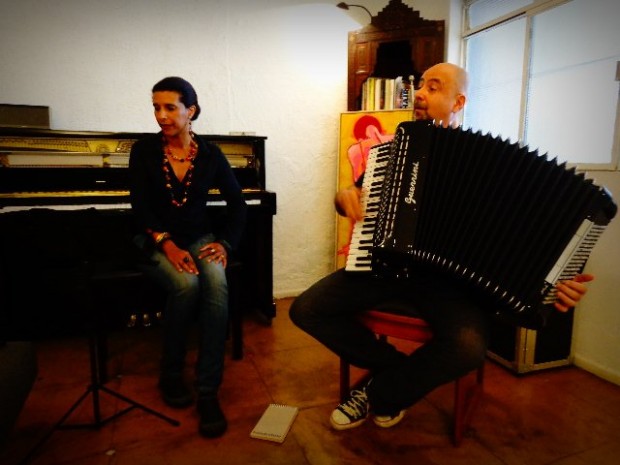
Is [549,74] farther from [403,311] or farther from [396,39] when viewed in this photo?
[403,311]

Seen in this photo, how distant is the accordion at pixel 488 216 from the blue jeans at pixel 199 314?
70cm

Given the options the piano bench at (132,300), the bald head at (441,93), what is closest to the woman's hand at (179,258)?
the piano bench at (132,300)

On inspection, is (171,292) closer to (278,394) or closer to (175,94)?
(278,394)

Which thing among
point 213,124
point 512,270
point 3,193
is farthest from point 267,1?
point 512,270

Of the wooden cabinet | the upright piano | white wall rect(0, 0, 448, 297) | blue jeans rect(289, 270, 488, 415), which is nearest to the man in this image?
blue jeans rect(289, 270, 488, 415)

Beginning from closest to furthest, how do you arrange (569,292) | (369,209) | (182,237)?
(569,292) → (369,209) → (182,237)

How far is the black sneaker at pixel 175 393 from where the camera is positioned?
1722 mm

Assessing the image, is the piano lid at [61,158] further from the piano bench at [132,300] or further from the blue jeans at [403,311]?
the blue jeans at [403,311]

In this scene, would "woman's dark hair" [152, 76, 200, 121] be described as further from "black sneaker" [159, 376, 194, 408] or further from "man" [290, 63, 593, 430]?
"black sneaker" [159, 376, 194, 408]

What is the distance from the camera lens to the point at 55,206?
2.06m

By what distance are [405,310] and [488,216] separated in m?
0.43

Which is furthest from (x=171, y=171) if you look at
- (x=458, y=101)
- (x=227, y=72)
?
(x=227, y=72)

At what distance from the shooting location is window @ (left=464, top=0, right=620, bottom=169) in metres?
2.06

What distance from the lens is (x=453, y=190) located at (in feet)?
4.27
